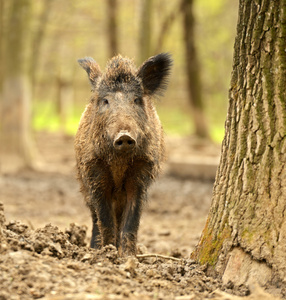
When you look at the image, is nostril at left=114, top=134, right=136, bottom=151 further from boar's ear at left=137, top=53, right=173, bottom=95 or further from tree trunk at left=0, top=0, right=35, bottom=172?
tree trunk at left=0, top=0, right=35, bottom=172

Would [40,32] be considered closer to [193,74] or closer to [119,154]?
[193,74]

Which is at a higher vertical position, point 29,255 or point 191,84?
point 191,84

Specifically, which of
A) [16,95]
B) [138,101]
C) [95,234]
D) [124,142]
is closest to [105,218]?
[95,234]

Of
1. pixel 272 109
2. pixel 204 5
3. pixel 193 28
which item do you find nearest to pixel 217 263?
pixel 272 109

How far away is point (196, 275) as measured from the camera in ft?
14.5

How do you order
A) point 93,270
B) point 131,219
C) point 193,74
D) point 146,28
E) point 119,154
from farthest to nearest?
point 193,74 → point 146,28 → point 131,219 → point 119,154 → point 93,270

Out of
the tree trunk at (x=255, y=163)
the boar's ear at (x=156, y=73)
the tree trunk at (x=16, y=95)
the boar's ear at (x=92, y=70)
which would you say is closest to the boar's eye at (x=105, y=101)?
the boar's ear at (x=92, y=70)

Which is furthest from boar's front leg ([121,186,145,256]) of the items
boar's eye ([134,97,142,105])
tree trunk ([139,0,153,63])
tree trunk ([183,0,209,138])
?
tree trunk ([183,0,209,138])

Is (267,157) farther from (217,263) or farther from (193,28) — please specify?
(193,28)

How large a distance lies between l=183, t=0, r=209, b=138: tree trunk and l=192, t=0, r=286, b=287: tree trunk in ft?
42.1

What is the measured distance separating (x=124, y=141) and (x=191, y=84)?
12989mm

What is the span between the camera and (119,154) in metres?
5.55

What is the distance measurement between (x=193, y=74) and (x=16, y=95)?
619 centimetres

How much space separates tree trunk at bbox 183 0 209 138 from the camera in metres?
17.1
